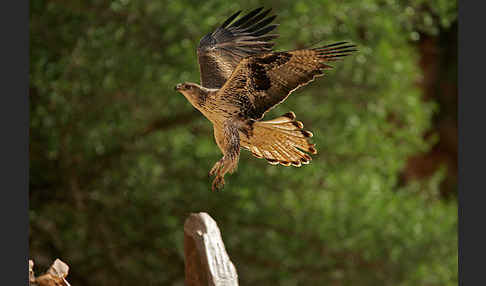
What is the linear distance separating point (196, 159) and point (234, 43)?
948mm

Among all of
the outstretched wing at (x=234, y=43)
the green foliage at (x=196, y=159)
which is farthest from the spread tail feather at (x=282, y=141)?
the green foliage at (x=196, y=159)

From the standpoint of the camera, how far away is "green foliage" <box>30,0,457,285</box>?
5.38ft

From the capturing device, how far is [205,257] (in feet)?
2.97

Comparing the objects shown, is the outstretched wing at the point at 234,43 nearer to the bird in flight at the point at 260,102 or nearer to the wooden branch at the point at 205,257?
the bird in flight at the point at 260,102

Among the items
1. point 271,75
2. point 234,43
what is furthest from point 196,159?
point 271,75

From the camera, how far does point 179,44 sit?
1686mm

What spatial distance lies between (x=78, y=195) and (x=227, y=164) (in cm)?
98

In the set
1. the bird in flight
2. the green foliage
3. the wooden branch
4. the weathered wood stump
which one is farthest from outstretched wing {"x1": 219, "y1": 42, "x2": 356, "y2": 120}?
the green foliage

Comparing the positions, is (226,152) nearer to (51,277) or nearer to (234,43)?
(234,43)

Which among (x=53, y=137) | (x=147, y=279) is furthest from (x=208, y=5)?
(x=147, y=279)

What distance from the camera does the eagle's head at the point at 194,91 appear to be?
855 millimetres

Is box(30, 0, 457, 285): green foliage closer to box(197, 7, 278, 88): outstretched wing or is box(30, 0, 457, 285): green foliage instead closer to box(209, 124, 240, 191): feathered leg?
box(197, 7, 278, 88): outstretched wing

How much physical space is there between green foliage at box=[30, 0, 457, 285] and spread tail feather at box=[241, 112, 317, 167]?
32.2 inches

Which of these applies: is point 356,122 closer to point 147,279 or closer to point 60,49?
point 147,279
